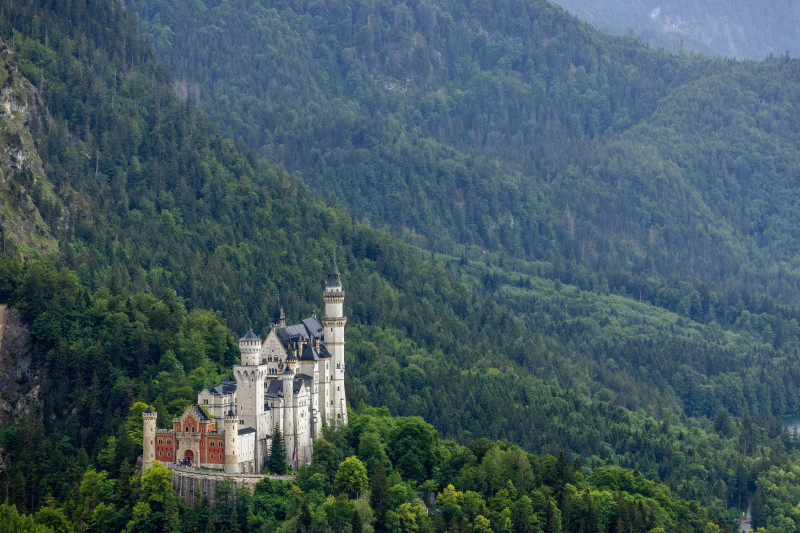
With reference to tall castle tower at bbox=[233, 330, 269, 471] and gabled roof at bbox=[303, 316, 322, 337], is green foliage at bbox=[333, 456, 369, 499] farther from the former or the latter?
gabled roof at bbox=[303, 316, 322, 337]

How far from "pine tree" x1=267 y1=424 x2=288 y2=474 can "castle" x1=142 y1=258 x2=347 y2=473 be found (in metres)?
1.37

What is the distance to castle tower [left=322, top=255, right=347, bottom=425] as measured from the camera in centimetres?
17025

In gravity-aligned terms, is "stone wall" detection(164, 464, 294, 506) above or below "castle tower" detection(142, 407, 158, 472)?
below

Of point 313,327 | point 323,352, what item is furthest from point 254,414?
point 313,327

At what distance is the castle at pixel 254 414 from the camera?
157500 millimetres

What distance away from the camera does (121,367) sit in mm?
190500

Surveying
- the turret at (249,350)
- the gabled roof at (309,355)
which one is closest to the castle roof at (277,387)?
the turret at (249,350)

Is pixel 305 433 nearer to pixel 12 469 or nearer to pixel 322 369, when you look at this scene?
pixel 322 369

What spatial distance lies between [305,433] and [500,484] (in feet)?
68.5

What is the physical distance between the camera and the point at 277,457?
158750mm

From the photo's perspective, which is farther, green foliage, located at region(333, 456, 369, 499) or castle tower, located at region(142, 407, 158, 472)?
castle tower, located at region(142, 407, 158, 472)

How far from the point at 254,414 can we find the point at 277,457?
15.0ft

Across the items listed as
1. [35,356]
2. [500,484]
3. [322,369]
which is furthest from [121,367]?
[500,484]

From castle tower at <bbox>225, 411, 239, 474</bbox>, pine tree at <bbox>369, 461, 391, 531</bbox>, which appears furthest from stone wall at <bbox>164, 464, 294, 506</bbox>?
pine tree at <bbox>369, 461, 391, 531</bbox>
